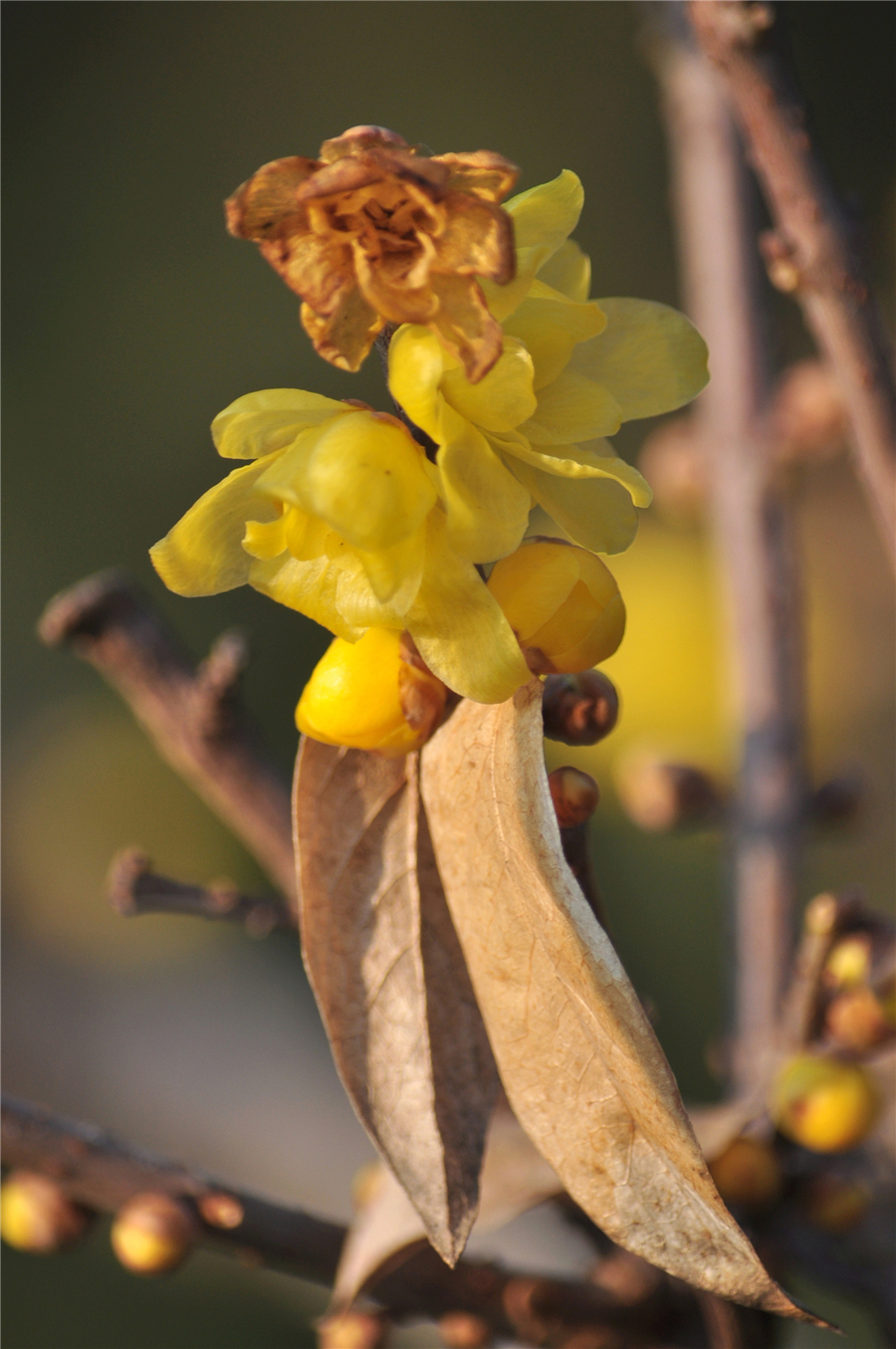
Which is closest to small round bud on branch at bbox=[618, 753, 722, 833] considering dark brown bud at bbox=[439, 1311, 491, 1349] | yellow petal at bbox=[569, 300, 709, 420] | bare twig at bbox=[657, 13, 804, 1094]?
bare twig at bbox=[657, 13, 804, 1094]

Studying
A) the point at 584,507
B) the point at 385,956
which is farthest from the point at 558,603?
the point at 385,956

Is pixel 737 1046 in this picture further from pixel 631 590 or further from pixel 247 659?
pixel 631 590

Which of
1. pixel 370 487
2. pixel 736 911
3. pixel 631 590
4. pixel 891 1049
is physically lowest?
pixel 631 590

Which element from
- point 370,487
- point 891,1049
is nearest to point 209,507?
point 370,487

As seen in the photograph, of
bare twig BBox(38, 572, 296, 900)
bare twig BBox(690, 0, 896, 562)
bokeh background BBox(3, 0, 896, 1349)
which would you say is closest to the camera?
bare twig BBox(690, 0, 896, 562)

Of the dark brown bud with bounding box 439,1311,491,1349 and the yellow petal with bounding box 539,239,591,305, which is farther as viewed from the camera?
the dark brown bud with bounding box 439,1311,491,1349

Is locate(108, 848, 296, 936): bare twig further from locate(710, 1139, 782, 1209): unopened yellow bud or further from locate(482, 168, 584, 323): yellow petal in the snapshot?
locate(482, 168, 584, 323): yellow petal

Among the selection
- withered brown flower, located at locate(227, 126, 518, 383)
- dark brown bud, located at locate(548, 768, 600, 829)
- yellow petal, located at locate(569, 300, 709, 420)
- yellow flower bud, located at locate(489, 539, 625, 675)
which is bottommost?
dark brown bud, located at locate(548, 768, 600, 829)

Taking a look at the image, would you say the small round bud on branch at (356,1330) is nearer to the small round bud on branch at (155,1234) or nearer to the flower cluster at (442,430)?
the small round bud on branch at (155,1234)
